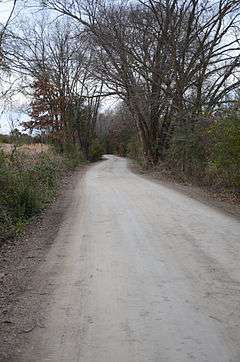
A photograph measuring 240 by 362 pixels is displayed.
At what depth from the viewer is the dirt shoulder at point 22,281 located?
5.18 m

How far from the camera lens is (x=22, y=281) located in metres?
7.14

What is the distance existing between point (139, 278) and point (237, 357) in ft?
8.64

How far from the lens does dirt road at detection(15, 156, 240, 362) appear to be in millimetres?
4633

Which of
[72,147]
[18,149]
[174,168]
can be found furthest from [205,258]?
[72,147]

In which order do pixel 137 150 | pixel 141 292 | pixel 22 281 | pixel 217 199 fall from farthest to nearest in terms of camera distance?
1. pixel 137 150
2. pixel 217 199
3. pixel 22 281
4. pixel 141 292

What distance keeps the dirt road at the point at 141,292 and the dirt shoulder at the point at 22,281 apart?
18 cm

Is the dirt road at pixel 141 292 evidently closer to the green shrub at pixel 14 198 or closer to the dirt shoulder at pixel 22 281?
the dirt shoulder at pixel 22 281

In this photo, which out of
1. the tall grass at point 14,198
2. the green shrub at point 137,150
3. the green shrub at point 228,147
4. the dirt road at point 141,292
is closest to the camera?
the dirt road at point 141,292

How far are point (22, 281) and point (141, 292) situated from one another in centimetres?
198

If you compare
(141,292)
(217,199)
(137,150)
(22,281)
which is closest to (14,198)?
(22,281)

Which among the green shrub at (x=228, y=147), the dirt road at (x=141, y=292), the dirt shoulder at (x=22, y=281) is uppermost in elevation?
the green shrub at (x=228, y=147)

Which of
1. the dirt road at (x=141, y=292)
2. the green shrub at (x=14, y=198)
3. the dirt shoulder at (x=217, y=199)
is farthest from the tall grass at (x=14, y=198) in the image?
the dirt shoulder at (x=217, y=199)

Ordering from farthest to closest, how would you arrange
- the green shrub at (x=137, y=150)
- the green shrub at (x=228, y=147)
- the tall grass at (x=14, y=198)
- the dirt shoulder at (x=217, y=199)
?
the green shrub at (x=137, y=150) → the green shrub at (x=228, y=147) → the dirt shoulder at (x=217, y=199) → the tall grass at (x=14, y=198)

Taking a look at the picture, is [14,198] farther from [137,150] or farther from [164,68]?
[137,150]
